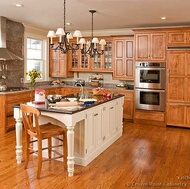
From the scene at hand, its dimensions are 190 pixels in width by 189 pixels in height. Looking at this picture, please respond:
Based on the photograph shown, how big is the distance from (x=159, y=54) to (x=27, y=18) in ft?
10.8

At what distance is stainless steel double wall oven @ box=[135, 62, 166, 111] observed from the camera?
6204 mm

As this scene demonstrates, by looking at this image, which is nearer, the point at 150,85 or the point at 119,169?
the point at 119,169

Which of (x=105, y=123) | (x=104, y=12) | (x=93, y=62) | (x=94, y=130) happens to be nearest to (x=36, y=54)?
(x=93, y=62)

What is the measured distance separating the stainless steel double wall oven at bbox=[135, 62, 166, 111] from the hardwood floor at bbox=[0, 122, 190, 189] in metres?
1.51

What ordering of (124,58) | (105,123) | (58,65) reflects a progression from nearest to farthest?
(105,123) → (124,58) → (58,65)

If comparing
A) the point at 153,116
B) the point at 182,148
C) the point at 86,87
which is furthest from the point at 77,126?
the point at 86,87

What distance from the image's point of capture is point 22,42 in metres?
6.70

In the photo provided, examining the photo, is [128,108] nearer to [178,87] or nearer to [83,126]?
[178,87]

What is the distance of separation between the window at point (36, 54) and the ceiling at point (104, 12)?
2.41 feet

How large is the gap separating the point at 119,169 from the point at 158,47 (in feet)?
12.0

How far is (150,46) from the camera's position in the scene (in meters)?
6.27

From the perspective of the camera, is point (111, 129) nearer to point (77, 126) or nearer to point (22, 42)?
point (77, 126)

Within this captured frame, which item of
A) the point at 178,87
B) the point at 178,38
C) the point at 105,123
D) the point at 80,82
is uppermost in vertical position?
the point at 178,38

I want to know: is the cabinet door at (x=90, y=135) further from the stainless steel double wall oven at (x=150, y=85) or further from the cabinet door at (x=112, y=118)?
the stainless steel double wall oven at (x=150, y=85)
